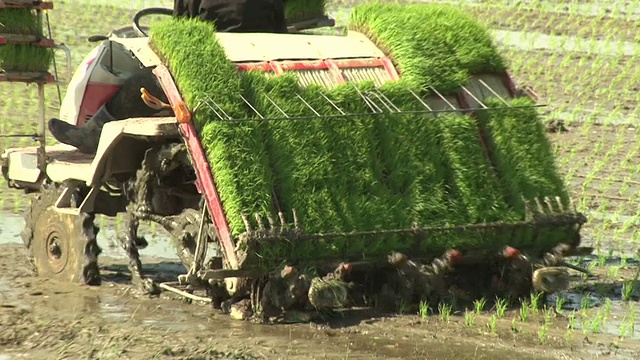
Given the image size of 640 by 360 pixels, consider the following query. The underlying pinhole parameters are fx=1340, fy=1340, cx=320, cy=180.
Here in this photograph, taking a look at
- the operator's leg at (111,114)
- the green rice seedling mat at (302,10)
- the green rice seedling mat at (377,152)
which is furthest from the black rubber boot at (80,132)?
the green rice seedling mat at (302,10)

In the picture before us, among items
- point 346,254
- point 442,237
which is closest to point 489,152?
point 442,237

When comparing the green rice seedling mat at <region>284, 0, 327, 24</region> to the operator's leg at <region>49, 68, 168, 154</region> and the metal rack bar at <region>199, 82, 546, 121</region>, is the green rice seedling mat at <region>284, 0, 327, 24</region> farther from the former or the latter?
the metal rack bar at <region>199, 82, 546, 121</region>

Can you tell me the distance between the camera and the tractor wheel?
857cm

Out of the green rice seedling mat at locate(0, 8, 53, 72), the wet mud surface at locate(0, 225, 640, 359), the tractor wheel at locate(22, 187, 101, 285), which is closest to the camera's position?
the wet mud surface at locate(0, 225, 640, 359)

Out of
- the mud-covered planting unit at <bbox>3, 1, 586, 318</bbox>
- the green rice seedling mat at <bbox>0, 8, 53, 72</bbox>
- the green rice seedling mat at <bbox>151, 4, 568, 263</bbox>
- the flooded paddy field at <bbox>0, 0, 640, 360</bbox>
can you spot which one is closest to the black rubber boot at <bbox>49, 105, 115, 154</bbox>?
the mud-covered planting unit at <bbox>3, 1, 586, 318</bbox>

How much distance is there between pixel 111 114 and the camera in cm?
870

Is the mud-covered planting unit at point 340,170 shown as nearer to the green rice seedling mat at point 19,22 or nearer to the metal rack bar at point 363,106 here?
the metal rack bar at point 363,106

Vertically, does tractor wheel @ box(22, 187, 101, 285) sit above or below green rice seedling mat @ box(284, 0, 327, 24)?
below

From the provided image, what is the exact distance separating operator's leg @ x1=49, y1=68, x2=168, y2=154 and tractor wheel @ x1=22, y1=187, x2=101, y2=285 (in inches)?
15.1

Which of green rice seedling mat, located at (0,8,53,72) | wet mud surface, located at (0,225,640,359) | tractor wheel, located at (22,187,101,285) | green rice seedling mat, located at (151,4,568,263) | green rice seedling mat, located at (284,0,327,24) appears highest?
green rice seedling mat, located at (284,0,327,24)

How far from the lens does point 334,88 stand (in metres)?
7.87

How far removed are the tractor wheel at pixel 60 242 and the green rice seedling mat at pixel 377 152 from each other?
1.47 m

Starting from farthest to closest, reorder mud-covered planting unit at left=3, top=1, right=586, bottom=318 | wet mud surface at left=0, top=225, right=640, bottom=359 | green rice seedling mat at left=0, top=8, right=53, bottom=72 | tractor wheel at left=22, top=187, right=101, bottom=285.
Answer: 1. green rice seedling mat at left=0, top=8, right=53, bottom=72
2. tractor wheel at left=22, top=187, right=101, bottom=285
3. mud-covered planting unit at left=3, top=1, right=586, bottom=318
4. wet mud surface at left=0, top=225, right=640, bottom=359

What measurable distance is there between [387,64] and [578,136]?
5.61 meters
